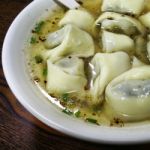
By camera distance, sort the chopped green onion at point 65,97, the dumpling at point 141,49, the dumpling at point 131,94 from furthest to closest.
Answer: the dumpling at point 141,49 → the chopped green onion at point 65,97 → the dumpling at point 131,94

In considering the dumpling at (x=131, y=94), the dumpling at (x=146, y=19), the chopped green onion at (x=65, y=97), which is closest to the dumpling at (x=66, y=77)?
the chopped green onion at (x=65, y=97)

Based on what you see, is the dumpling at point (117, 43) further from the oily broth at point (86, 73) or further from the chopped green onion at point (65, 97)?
the chopped green onion at point (65, 97)

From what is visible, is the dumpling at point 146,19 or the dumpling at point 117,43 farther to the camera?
the dumpling at point 146,19

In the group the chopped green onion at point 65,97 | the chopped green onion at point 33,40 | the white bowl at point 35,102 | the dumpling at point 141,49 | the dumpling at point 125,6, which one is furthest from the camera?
the dumpling at point 125,6

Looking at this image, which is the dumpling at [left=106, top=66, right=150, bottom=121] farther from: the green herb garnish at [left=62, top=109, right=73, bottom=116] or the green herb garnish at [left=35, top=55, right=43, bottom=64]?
the green herb garnish at [left=35, top=55, right=43, bottom=64]

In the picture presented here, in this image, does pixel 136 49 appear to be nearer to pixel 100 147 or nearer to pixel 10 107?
pixel 100 147

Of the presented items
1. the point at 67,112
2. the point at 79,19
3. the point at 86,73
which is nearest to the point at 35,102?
the point at 67,112
